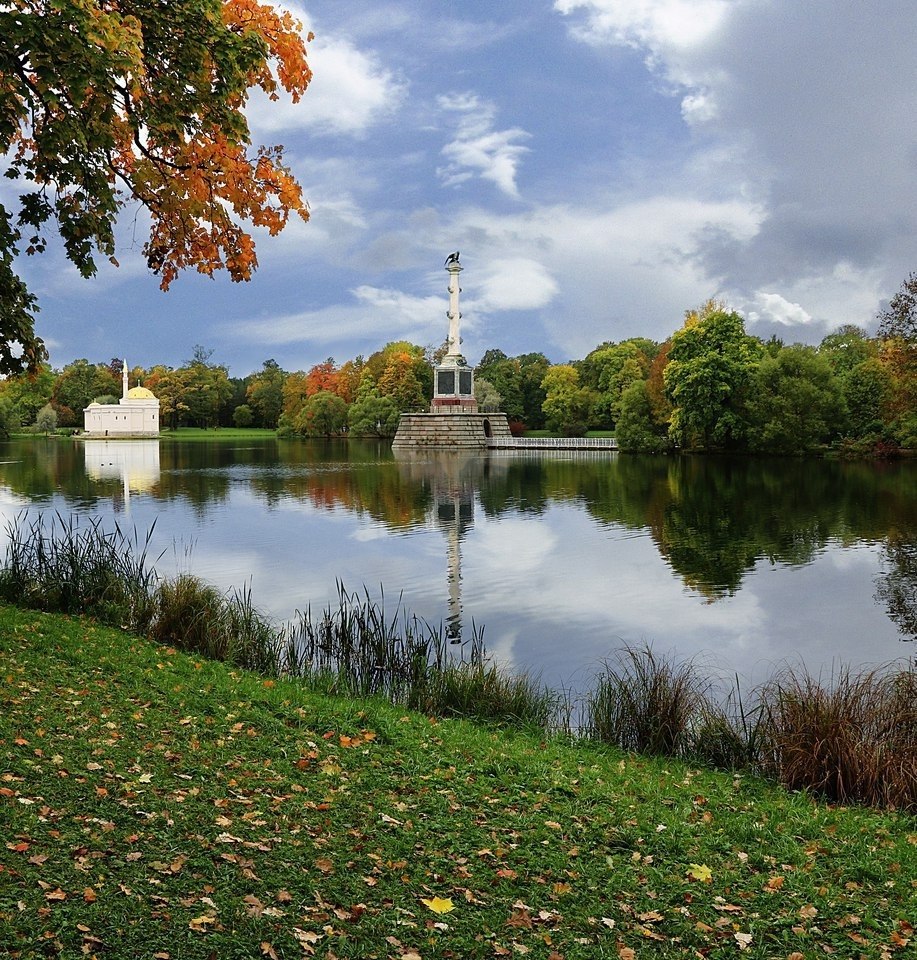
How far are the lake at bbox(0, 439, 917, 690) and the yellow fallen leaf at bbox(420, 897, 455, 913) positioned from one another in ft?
17.9

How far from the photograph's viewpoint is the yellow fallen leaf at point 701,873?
4.34 metres

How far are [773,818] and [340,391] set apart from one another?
95.2 m

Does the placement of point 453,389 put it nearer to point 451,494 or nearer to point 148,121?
point 451,494

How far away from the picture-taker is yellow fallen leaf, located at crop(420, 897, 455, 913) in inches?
150

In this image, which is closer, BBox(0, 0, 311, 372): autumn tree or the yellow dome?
BBox(0, 0, 311, 372): autumn tree

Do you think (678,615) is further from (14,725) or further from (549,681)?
(14,725)

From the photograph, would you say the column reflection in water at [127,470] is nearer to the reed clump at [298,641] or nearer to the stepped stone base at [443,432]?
the reed clump at [298,641]

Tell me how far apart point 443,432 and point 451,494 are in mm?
34290

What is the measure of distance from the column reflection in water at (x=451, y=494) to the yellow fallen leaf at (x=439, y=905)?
21.1 feet

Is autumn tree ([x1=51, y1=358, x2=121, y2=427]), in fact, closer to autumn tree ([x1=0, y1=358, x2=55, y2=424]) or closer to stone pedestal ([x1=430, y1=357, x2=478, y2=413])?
autumn tree ([x1=0, y1=358, x2=55, y2=424])

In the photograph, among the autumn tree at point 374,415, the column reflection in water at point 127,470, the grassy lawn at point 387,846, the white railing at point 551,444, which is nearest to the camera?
the grassy lawn at point 387,846

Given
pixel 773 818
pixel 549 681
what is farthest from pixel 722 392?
pixel 773 818

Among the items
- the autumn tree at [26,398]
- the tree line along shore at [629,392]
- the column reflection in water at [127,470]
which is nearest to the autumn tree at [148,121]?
the tree line along shore at [629,392]

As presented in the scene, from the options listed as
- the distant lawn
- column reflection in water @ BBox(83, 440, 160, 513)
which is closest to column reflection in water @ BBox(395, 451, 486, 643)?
column reflection in water @ BBox(83, 440, 160, 513)
